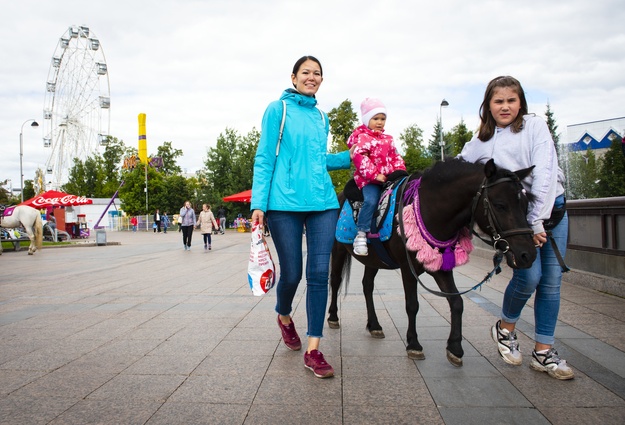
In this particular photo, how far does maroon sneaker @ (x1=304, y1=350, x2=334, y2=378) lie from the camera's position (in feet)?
10.8

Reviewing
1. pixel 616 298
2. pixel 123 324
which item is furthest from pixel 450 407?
pixel 616 298

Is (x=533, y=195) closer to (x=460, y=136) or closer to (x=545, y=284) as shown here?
(x=545, y=284)

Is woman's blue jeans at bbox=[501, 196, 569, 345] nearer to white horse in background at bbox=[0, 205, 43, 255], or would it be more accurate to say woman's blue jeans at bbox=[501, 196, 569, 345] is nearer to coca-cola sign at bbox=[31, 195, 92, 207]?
white horse in background at bbox=[0, 205, 43, 255]

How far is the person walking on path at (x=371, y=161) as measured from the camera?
13.5ft

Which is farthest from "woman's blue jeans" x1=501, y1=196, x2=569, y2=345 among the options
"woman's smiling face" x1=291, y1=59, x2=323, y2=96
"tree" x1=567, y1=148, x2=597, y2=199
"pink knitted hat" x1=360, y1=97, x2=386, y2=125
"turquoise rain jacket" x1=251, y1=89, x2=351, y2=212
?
"tree" x1=567, y1=148, x2=597, y2=199

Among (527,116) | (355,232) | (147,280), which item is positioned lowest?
(147,280)


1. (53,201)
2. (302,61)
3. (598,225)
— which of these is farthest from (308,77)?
(53,201)

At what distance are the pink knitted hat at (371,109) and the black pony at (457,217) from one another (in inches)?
28.5

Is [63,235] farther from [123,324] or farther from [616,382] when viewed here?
[616,382]

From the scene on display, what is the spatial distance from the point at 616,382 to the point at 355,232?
7.17ft

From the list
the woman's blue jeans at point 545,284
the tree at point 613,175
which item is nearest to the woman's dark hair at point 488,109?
the woman's blue jeans at point 545,284

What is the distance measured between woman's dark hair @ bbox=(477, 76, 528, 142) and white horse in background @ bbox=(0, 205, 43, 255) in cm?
1869

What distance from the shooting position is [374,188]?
4.20m

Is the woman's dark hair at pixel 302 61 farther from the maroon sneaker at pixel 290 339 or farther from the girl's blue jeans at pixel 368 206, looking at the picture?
the maroon sneaker at pixel 290 339
